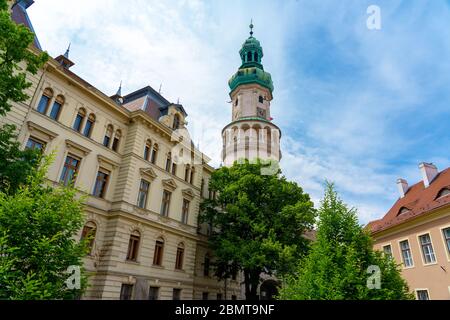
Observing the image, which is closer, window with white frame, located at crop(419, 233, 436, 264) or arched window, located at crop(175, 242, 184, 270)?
window with white frame, located at crop(419, 233, 436, 264)

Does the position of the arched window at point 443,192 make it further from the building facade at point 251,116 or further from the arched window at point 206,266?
the arched window at point 206,266

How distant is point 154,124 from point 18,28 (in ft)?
45.1

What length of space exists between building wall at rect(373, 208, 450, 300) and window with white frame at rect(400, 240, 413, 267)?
10.4 inches

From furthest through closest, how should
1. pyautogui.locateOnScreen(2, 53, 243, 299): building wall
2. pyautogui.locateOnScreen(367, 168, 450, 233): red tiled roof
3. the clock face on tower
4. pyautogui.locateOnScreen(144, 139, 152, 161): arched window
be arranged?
the clock face on tower
pyautogui.locateOnScreen(144, 139, 152, 161): arched window
pyautogui.locateOnScreen(367, 168, 450, 233): red tiled roof
pyautogui.locateOnScreen(2, 53, 243, 299): building wall

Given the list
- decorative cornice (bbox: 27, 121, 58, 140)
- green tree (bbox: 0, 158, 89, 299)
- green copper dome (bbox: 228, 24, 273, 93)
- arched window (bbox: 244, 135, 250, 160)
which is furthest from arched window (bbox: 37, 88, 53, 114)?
green copper dome (bbox: 228, 24, 273, 93)

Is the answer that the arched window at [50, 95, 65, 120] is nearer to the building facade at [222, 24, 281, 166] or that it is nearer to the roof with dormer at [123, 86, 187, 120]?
the roof with dormer at [123, 86, 187, 120]

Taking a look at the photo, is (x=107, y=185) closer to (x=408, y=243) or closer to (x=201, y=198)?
(x=201, y=198)

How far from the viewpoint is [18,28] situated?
10703mm

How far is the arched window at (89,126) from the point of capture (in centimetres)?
2059

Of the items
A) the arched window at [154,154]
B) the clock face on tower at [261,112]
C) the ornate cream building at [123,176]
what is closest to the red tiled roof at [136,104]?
the ornate cream building at [123,176]

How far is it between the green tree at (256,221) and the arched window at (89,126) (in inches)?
463

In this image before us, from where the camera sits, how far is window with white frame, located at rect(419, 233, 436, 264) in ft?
67.7
